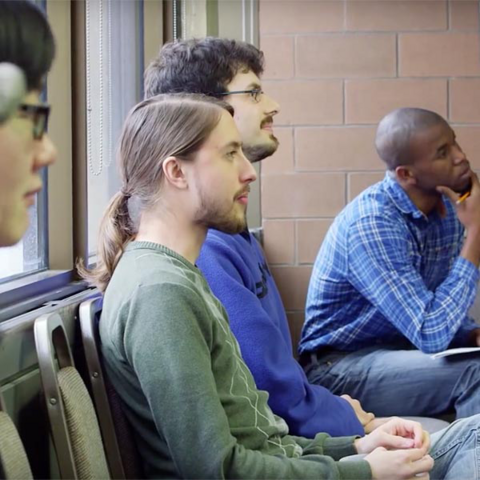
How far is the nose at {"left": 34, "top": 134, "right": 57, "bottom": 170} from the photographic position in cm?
50

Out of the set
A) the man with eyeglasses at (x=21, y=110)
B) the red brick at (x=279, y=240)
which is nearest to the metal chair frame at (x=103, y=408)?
the man with eyeglasses at (x=21, y=110)

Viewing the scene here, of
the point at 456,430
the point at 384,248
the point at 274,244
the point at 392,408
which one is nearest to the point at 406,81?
the point at 274,244

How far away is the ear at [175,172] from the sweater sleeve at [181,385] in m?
0.21

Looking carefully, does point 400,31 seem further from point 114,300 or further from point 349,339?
point 114,300

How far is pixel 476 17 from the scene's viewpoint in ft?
9.86

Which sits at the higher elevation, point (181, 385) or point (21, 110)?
point (21, 110)

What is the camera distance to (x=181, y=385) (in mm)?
977

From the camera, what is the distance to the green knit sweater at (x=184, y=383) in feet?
3.22

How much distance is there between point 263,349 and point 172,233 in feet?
0.99

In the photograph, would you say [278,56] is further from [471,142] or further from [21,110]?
[21,110]

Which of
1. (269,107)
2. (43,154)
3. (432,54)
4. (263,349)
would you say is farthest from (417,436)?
(432,54)

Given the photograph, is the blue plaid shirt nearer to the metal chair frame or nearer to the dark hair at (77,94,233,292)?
the dark hair at (77,94,233,292)

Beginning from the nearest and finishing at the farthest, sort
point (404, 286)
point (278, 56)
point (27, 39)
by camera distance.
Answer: point (27, 39) → point (404, 286) → point (278, 56)

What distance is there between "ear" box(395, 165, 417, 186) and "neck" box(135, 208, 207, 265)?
114 centimetres
